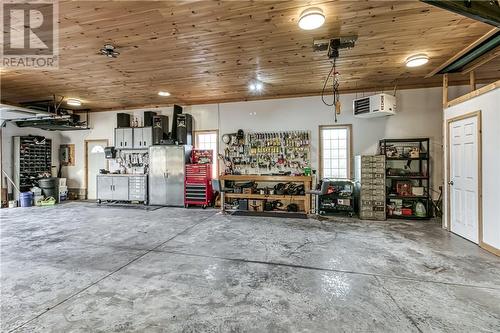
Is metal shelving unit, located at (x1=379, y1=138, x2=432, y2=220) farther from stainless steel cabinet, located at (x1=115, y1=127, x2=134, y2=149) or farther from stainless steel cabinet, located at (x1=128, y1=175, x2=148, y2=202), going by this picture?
stainless steel cabinet, located at (x1=115, y1=127, x2=134, y2=149)

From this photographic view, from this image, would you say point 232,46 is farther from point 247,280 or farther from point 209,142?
point 209,142

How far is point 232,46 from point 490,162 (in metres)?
3.99

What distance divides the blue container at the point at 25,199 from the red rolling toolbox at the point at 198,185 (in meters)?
4.64

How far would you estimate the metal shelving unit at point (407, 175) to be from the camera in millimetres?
5078

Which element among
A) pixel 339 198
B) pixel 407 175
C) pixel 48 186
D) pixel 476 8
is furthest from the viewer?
pixel 48 186

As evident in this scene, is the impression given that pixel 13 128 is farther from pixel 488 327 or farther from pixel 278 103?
pixel 488 327

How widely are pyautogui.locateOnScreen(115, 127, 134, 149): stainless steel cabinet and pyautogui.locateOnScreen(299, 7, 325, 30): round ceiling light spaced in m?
6.05

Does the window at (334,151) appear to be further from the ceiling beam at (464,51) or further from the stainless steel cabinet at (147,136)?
the stainless steel cabinet at (147,136)

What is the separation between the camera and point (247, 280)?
2521mm

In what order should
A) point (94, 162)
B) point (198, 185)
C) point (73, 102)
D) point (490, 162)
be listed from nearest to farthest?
point (490, 162)
point (198, 185)
point (73, 102)
point (94, 162)

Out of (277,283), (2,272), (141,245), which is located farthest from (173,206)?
(277,283)

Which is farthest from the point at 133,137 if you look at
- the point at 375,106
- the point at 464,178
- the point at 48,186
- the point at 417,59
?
the point at 464,178

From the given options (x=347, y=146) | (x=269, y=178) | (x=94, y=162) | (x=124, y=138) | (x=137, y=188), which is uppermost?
(x=124, y=138)

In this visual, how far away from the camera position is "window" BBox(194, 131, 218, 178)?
A: 22.2ft
